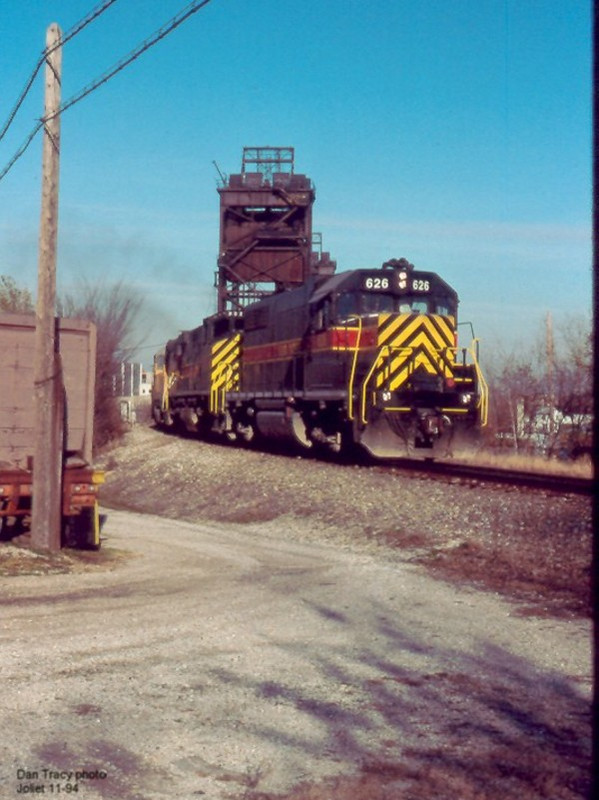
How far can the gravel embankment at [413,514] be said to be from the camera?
10.2 meters

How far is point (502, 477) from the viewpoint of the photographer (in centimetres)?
1681

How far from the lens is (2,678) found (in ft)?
20.4

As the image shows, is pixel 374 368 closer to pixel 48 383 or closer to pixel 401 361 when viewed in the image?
pixel 401 361

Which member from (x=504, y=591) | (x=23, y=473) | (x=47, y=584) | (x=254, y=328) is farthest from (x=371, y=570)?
(x=254, y=328)

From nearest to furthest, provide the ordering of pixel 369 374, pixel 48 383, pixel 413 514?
1. pixel 48 383
2. pixel 413 514
3. pixel 369 374

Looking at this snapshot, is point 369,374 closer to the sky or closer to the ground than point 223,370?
closer to the ground

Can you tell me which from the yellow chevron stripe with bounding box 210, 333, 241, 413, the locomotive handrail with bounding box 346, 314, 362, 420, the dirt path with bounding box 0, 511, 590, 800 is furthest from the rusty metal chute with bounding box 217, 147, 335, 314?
the dirt path with bounding box 0, 511, 590, 800

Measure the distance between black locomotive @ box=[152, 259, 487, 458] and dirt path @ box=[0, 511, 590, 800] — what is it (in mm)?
8749

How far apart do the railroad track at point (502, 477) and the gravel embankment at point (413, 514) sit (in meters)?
0.70

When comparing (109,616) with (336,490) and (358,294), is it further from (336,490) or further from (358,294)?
(358,294)

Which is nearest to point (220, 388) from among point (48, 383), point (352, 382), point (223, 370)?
point (223, 370)

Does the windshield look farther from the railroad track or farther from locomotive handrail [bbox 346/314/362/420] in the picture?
the railroad track

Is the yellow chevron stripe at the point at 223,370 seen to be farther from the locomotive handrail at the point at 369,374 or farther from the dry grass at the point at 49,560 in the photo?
the dry grass at the point at 49,560

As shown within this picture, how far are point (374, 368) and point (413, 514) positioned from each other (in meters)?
5.55
